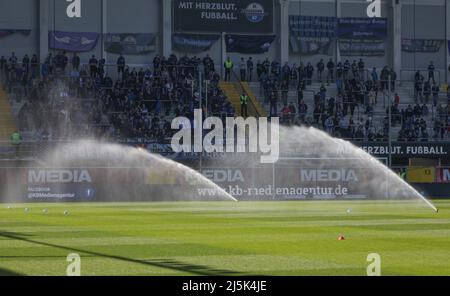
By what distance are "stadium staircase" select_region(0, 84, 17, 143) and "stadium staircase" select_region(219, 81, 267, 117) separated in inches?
480

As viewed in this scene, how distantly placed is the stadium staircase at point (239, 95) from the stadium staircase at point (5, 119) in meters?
12.2

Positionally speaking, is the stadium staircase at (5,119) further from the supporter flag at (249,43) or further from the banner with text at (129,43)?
the supporter flag at (249,43)

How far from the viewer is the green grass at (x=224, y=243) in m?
17.5

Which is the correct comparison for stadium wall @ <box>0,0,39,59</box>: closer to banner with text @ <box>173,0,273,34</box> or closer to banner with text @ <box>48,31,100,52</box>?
banner with text @ <box>48,31,100,52</box>

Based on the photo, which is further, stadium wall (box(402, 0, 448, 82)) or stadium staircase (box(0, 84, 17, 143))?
stadium wall (box(402, 0, 448, 82))

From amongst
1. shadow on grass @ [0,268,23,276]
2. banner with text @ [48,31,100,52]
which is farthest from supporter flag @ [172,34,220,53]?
shadow on grass @ [0,268,23,276]

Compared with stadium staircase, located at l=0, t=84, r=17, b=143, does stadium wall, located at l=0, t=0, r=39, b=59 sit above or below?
above

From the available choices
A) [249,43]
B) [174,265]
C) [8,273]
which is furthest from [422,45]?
[8,273]

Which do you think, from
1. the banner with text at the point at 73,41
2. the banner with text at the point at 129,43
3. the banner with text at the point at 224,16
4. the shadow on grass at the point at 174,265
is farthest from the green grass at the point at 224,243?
the banner with text at the point at 224,16

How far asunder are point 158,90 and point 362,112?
40.6 feet

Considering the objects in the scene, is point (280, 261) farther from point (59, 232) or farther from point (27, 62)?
point (27, 62)

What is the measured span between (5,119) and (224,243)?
36.6 meters

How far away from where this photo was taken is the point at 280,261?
18547 millimetres

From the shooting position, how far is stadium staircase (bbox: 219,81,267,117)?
2416 inches
